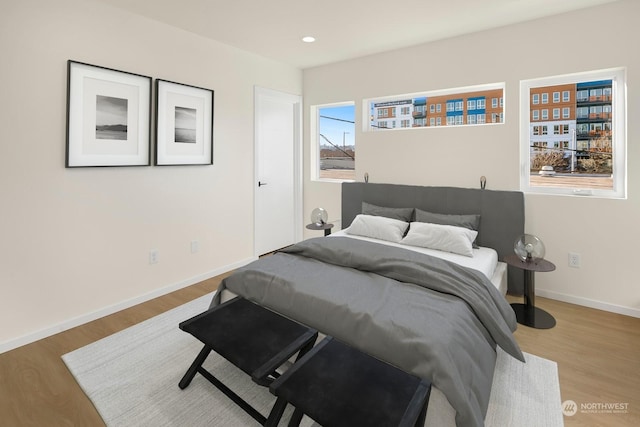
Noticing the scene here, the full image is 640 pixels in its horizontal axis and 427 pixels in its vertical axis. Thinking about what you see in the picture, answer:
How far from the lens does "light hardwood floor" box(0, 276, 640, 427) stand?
178 cm

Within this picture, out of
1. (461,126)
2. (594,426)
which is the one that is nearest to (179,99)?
(461,126)

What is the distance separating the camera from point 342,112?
4.55 m

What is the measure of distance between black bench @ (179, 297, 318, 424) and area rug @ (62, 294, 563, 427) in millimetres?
104

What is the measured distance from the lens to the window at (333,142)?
14.7ft

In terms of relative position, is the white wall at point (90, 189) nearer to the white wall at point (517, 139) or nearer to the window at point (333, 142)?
the window at point (333, 142)

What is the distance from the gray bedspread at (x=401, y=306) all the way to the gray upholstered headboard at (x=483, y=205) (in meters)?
1.14

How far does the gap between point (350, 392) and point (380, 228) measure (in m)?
2.16

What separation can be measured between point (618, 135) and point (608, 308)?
147cm

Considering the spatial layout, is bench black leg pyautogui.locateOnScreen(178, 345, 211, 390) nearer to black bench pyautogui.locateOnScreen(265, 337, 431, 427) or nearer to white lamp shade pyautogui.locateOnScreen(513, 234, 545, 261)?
black bench pyautogui.locateOnScreen(265, 337, 431, 427)

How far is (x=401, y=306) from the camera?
188 centimetres

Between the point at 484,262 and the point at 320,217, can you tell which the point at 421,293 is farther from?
the point at 320,217

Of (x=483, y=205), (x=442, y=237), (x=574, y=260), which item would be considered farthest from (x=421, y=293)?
(x=574, y=260)

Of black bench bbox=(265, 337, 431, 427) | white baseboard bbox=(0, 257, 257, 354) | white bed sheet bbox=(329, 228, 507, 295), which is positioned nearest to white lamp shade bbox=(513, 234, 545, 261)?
white bed sheet bbox=(329, 228, 507, 295)

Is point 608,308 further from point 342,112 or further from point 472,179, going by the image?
point 342,112
